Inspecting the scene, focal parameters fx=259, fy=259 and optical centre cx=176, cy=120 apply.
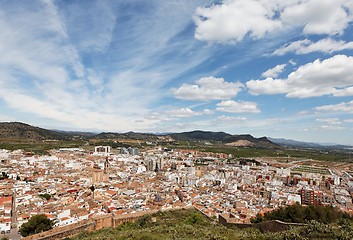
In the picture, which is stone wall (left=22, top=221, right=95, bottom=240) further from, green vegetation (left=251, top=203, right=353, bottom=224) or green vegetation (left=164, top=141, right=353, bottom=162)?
green vegetation (left=164, top=141, right=353, bottom=162)

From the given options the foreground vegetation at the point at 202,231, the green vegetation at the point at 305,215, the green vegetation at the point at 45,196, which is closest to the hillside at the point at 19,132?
the green vegetation at the point at 45,196

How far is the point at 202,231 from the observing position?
930 cm

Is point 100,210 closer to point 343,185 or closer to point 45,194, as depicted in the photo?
point 45,194

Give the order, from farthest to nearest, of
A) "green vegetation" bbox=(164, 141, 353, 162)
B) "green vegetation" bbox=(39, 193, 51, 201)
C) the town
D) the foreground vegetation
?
"green vegetation" bbox=(164, 141, 353, 162)
"green vegetation" bbox=(39, 193, 51, 201)
the town
the foreground vegetation

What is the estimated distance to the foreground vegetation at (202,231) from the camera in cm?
692

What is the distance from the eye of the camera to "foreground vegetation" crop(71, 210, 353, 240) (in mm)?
6918

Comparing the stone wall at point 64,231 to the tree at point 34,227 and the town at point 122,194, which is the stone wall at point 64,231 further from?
the town at point 122,194

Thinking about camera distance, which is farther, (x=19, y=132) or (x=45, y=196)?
(x=19, y=132)

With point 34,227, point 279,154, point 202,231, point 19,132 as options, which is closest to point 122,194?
point 34,227


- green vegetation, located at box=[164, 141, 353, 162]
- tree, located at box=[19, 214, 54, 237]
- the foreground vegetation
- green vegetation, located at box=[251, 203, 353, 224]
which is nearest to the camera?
the foreground vegetation

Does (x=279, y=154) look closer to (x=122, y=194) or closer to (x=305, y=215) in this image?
(x=122, y=194)

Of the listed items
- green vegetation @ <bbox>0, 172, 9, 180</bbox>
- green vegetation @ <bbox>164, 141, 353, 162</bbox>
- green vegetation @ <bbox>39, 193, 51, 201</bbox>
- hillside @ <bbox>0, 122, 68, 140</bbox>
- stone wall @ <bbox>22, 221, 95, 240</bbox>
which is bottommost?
green vegetation @ <bbox>39, 193, 51, 201</bbox>

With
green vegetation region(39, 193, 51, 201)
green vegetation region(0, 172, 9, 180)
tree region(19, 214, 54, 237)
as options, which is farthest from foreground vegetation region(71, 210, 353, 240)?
green vegetation region(0, 172, 9, 180)

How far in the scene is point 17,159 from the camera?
49688 mm
